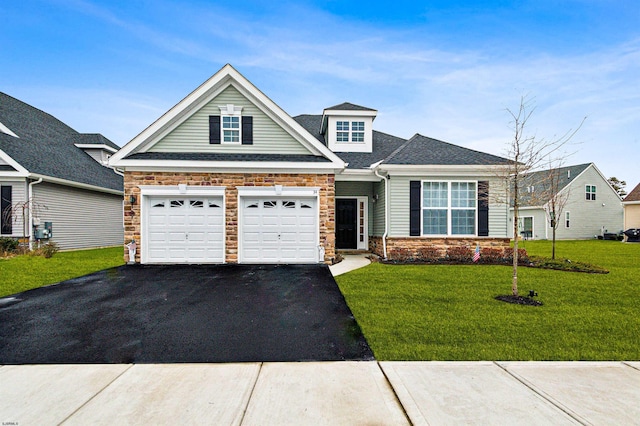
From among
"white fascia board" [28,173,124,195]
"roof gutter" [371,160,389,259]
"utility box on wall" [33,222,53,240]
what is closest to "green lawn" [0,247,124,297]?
"utility box on wall" [33,222,53,240]

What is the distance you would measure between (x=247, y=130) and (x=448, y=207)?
7.96 m

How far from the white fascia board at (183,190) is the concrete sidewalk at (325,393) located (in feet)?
25.6

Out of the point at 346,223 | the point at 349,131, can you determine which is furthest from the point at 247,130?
the point at 346,223

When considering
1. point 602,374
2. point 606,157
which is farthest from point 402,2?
point 606,157

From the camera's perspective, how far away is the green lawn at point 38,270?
8.34 m

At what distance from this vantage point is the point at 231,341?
4.71m

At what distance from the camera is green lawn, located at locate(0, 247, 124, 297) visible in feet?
27.4

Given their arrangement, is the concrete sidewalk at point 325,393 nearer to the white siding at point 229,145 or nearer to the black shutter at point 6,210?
the white siding at point 229,145

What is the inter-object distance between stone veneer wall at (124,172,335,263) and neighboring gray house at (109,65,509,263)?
34mm

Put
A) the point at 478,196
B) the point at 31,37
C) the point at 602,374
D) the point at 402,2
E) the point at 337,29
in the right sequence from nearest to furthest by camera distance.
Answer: the point at 602,374 → the point at 478,196 → the point at 402,2 → the point at 337,29 → the point at 31,37

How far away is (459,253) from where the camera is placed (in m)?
12.4

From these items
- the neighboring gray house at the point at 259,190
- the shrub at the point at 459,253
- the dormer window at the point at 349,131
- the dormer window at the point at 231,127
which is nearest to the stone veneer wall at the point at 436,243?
the neighboring gray house at the point at 259,190

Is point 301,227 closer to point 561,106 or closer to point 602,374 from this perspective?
point 602,374

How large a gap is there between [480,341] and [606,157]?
3234cm
